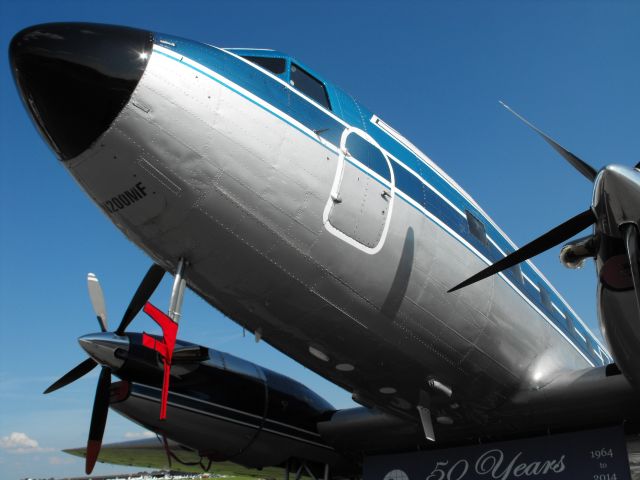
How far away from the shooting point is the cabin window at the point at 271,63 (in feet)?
22.7

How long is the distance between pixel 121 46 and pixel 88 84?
1.66ft

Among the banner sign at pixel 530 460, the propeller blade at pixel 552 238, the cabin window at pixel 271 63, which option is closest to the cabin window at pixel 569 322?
the banner sign at pixel 530 460

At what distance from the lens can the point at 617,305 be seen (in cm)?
586

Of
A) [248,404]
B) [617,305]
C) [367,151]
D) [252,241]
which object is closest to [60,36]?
[252,241]

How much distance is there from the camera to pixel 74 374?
11133 millimetres

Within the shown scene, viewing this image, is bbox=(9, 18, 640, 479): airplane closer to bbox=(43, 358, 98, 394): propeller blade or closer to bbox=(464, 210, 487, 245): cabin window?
bbox=(464, 210, 487, 245): cabin window

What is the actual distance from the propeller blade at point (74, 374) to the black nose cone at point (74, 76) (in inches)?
266

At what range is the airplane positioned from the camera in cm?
553

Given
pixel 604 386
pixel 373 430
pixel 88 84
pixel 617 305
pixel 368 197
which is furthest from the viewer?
pixel 373 430

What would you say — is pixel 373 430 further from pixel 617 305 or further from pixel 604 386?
pixel 617 305

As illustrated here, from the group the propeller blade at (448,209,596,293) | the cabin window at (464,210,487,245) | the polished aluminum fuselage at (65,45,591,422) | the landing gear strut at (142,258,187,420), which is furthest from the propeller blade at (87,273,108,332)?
the propeller blade at (448,209,596,293)

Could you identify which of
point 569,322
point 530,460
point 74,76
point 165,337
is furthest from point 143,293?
→ point 569,322

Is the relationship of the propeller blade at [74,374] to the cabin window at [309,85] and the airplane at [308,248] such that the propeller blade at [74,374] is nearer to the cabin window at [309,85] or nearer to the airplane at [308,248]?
the airplane at [308,248]

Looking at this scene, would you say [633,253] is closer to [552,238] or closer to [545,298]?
[552,238]
